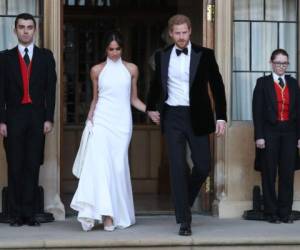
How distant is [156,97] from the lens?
820 cm

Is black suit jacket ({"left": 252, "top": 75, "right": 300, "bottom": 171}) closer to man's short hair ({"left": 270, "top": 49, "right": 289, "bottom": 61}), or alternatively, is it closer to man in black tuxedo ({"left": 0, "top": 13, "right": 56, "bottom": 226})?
man's short hair ({"left": 270, "top": 49, "right": 289, "bottom": 61})

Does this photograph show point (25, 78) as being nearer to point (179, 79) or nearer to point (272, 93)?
point (179, 79)

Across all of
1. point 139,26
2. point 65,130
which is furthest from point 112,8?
point 65,130

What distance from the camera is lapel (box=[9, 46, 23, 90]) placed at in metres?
8.62

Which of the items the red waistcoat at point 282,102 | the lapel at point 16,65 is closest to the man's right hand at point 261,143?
the red waistcoat at point 282,102

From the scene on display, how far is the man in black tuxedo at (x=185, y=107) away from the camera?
314 inches

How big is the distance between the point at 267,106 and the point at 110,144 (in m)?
1.61

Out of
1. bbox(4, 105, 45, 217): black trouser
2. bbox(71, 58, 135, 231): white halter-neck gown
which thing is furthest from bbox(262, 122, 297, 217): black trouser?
bbox(4, 105, 45, 217): black trouser

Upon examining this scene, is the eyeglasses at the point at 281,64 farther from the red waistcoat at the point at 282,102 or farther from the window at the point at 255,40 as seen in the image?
the window at the point at 255,40

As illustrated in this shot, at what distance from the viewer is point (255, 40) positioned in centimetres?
960

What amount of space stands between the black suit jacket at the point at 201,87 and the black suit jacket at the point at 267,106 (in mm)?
990

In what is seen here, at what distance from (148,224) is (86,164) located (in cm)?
93

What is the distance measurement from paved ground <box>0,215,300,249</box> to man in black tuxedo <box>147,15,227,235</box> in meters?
0.27

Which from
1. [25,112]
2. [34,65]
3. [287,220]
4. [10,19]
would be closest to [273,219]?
[287,220]
